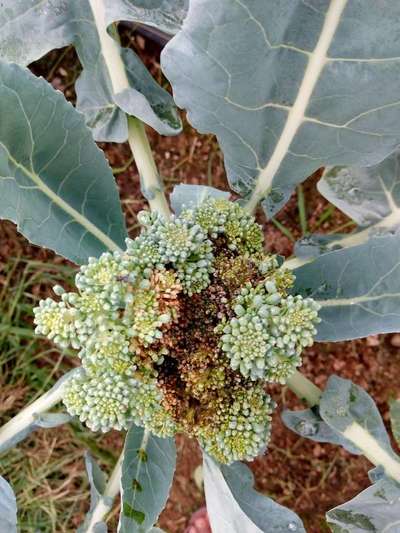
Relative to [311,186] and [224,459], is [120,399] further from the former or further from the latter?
[311,186]

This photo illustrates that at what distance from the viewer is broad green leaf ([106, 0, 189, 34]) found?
101cm

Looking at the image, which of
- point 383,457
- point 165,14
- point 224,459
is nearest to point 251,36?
point 165,14

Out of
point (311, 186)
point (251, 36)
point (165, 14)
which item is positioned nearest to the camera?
point (251, 36)

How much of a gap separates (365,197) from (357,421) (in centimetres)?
44

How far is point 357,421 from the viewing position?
1095 mm

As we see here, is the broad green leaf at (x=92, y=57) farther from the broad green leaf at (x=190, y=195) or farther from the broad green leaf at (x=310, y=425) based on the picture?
the broad green leaf at (x=310, y=425)

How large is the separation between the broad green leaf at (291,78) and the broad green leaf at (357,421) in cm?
38

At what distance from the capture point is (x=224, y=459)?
945mm

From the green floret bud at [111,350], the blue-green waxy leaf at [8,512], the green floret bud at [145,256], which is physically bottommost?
the blue-green waxy leaf at [8,512]

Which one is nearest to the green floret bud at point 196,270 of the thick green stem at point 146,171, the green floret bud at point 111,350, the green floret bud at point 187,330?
the green floret bud at point 187,330

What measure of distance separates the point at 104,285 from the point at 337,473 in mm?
1044

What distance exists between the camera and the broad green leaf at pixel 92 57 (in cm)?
105

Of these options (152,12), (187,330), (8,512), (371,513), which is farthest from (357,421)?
(152,12)

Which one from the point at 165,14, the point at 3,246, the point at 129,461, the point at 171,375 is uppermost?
the point at 165,14
